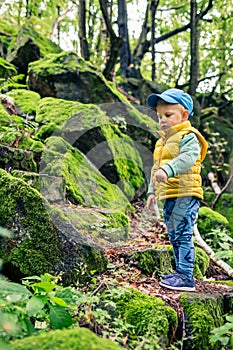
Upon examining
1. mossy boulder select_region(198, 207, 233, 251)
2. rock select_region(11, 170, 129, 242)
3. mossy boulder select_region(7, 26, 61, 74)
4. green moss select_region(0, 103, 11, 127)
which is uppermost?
mossy boulder select_region(7, 26, 61, 74)

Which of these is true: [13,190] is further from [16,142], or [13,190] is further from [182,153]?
[16,142]

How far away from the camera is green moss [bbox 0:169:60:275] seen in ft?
9.55

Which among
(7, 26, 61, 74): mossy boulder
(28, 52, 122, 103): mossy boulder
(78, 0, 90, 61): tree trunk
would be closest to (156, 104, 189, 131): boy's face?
(28, 52, 122, 103): mossy boulder

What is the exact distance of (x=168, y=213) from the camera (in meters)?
3.58

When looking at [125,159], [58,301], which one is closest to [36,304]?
[58,301]

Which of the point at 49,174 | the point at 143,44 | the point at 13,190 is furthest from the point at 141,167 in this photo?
the point at 143,44

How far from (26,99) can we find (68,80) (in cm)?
106

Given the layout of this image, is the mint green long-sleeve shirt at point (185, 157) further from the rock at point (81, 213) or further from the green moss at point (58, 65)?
the green moss at point (58, 65)

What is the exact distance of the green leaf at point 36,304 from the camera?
1972mm

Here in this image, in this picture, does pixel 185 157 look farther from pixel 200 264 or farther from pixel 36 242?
pixel 200 264

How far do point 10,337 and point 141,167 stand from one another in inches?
240

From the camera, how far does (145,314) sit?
2.65m

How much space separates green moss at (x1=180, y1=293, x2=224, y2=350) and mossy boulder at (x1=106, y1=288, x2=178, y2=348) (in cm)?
15

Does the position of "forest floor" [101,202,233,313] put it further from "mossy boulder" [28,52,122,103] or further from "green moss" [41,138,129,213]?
"mossy boulder" [28,52,122,103]
